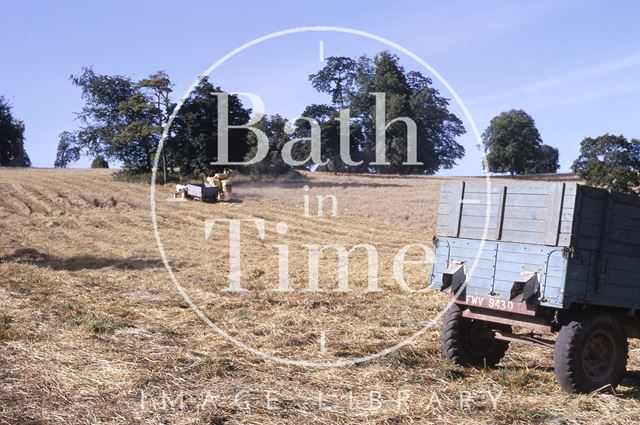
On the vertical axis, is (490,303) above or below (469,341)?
above

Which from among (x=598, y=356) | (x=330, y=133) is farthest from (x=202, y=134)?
(x=598, y=356)

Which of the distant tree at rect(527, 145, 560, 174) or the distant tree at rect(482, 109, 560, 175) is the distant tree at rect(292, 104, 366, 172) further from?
the distant tree at rect(527, 145, 560, 174)

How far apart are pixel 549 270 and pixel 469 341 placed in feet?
5.71

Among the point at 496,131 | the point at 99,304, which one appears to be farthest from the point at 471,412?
the point at 496,131

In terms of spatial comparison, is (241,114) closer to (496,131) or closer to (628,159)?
(628,159)

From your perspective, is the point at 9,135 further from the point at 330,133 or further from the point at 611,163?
the point at 611,163

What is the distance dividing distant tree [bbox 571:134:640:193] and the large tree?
1766 centimetres

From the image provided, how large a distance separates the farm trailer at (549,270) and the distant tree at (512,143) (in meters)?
59.9

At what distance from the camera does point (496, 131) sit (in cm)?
6875

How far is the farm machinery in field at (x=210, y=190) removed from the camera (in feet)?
122

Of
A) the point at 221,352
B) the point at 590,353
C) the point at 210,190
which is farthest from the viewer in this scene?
the point at 210,190

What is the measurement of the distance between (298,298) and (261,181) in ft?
104

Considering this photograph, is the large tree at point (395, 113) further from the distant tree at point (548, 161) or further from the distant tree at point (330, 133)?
the distant tree at point (548, 161)

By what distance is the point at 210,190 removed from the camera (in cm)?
3722
